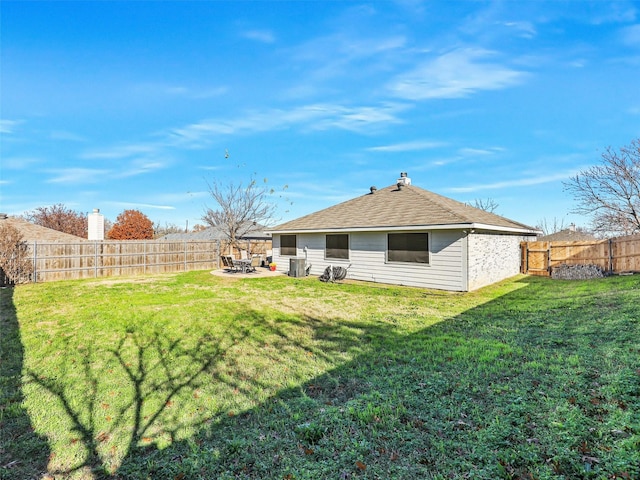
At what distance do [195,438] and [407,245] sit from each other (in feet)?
34.9

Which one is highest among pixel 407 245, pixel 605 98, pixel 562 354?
pixel 605 98

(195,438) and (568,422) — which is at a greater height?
(568,422)

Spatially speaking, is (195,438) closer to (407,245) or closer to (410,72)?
(407,245)

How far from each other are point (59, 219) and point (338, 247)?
36.1 metres

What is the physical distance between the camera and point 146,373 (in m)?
4.47

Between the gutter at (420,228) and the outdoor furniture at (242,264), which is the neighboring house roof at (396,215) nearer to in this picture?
the gutter at (420,228)

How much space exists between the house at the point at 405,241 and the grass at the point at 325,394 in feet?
12.6

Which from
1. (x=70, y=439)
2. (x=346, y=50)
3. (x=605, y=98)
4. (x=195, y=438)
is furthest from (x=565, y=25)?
(x=70, y=439)

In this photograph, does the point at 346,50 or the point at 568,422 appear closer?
the point at 568,422

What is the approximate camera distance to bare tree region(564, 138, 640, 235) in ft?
60.6

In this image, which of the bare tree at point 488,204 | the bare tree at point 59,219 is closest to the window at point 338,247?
the bare tree at point 488,204

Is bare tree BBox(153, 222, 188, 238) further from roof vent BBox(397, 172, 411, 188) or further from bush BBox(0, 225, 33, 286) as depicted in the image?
roof vent BBox(397, 172, 411, 188)

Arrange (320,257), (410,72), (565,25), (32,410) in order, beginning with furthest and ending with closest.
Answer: (320,257), (410,72), (565,25), (32,410)

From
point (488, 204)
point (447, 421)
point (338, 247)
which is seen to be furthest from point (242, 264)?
point (488, 204)
